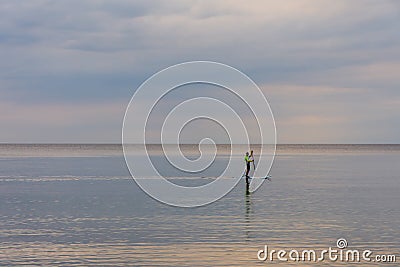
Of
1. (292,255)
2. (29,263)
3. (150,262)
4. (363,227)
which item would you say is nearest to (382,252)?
(292,255)

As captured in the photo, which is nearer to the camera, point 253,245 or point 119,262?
point 119,262

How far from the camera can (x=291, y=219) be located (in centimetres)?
3284

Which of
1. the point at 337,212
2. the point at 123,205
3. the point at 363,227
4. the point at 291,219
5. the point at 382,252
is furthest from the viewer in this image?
the point at 123,205

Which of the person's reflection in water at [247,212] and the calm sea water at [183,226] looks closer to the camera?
the calm sea water at [183,226]

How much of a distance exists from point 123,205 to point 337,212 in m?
12.9

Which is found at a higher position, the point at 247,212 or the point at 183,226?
the point at 247,212

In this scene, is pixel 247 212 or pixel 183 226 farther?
pixel 247 212

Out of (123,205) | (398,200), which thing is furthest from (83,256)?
(398,200)

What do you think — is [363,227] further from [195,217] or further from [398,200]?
[398,200]

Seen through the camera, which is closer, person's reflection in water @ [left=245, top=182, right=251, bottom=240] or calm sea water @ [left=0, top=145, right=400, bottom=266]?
calm sea water @ [left=0, top=145, right=400, bottom=266]

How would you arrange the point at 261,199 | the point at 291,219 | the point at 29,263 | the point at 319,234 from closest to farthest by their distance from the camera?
1. the point at 29,263
2. the point at 319,234
3. the point at 291,219
4. the point at 261,199

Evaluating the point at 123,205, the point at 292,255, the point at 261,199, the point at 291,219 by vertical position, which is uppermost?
the point at 261,199

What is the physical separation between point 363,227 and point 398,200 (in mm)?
13343

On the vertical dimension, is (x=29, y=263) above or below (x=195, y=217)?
below
